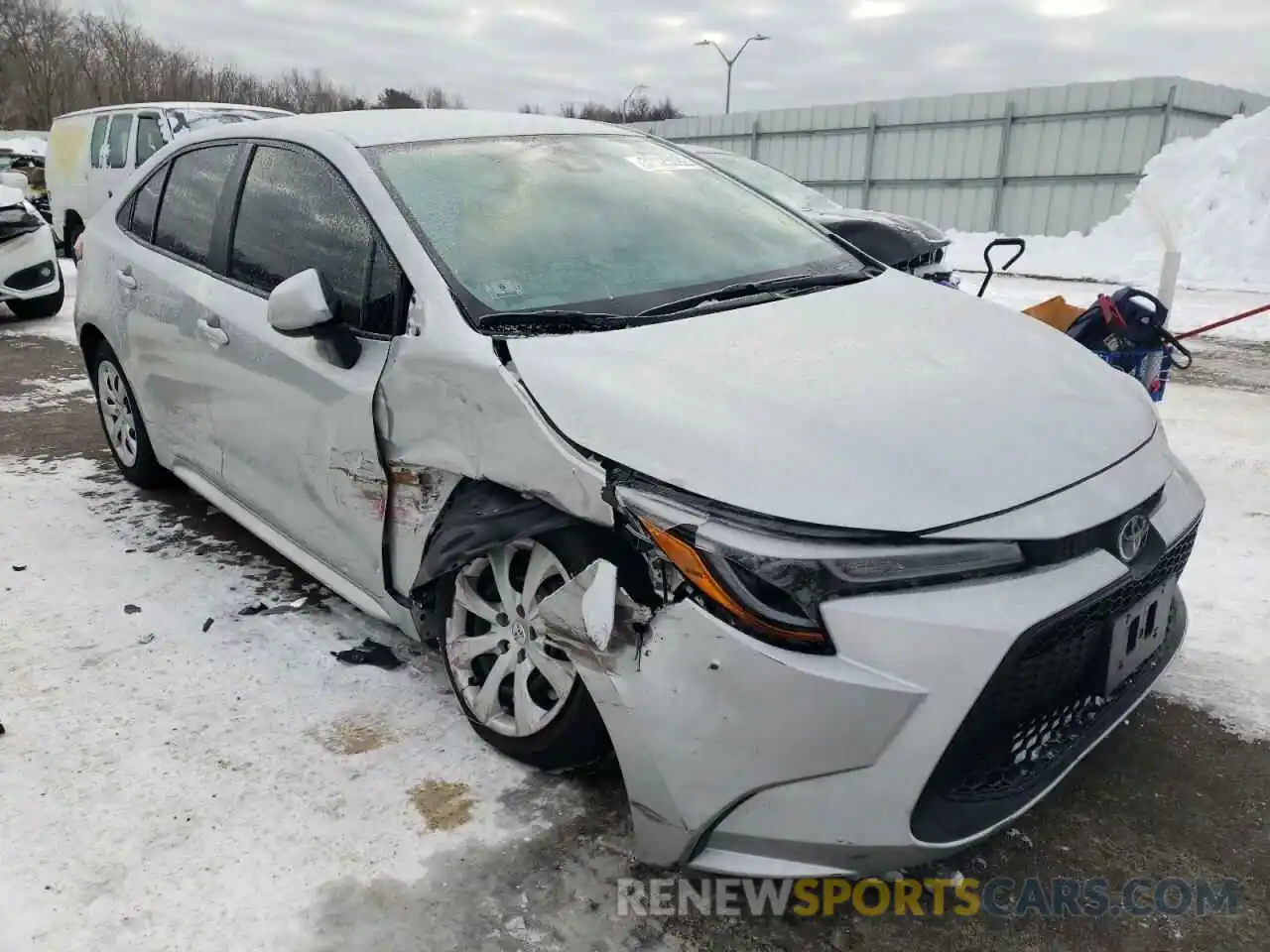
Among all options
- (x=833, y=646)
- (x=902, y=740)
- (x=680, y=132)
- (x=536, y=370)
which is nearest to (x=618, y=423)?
(x=536, y=370)

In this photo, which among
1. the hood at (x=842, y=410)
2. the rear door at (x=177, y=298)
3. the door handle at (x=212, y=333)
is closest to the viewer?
the hood at (x=842, y=410)

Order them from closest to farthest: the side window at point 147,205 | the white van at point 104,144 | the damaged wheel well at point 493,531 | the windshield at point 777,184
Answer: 1. the damaged wheel well at point 493,531
2. the side window at point 147,205
3. the windshield at point 777,184
4. the white van at point 104,144

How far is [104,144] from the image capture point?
11086 mm

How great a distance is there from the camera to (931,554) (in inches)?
66.1

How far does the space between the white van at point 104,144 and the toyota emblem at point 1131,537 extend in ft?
32.2

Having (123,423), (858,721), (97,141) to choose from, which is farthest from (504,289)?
(97,141)

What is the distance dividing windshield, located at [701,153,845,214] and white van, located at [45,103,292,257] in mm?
4895

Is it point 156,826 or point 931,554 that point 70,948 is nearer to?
point 156,826

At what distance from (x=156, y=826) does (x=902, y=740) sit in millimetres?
1676

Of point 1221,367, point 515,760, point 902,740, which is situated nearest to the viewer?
point 902,740

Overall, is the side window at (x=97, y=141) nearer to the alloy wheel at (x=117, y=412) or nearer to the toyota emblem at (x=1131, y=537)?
the alloy wheel at (x=117, y=412)

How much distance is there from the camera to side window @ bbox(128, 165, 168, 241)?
12.5ft

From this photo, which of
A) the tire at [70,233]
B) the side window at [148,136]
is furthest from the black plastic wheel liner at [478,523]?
the tire at [70,233]

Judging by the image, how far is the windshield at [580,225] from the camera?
7.95 ft
